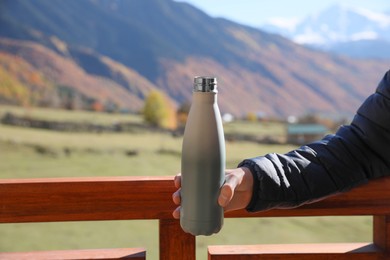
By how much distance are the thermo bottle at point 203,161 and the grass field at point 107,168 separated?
1682 centimetres

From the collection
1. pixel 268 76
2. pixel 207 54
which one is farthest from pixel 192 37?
pixel 268 76

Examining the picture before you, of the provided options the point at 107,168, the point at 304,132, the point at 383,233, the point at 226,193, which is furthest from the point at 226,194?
the point at 107,168

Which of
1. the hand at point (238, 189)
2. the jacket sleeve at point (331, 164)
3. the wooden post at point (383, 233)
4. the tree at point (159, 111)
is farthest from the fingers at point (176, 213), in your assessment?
the tree at point (159, 111)

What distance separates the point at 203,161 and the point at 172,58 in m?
27.5

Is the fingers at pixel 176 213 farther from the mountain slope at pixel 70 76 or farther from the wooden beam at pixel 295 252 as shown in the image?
the mountain slope at pixel 70 76

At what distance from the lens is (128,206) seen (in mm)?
857

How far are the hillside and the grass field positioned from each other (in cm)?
179

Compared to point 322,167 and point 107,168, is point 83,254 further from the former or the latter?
point 107,168

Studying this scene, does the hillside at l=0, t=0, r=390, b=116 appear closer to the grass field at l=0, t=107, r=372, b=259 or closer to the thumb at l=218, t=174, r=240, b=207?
the grass field at l=0, t=107, r=372, b=259

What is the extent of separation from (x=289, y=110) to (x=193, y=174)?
24825 millimetres

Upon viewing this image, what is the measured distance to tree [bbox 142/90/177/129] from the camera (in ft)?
74.7

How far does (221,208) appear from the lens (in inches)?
30.0

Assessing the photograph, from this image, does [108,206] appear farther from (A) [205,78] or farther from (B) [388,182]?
(B) [388,182]

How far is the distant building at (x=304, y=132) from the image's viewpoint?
20.2 m
